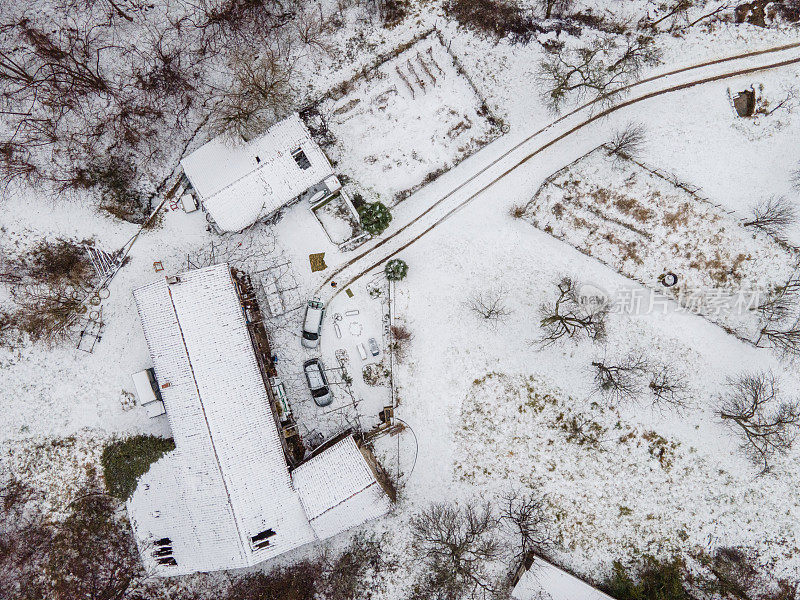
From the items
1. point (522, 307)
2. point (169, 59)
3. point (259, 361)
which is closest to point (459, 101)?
point (522, 307)

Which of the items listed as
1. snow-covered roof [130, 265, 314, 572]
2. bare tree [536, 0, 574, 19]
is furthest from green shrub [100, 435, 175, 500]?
bare tree [536, 0, 574, 19]

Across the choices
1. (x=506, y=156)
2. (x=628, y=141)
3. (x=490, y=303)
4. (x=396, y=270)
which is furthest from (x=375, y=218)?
(x=628, y=141)

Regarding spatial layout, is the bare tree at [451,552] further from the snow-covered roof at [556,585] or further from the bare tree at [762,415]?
the bare tree at [762,415]

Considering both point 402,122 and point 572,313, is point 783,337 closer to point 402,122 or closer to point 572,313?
point 572,313

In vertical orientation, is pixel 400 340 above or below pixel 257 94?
below

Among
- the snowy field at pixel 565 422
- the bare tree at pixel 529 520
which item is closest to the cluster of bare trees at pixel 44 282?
the snowy field at pixel 565 422

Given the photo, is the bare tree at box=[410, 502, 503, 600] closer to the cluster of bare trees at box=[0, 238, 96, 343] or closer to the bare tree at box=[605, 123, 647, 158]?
the bare tree at box=[605, 123, 647, 158]

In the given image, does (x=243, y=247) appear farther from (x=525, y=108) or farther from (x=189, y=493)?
(x=525, y=108)

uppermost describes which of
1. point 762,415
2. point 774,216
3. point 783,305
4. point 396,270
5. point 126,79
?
point 126,79
